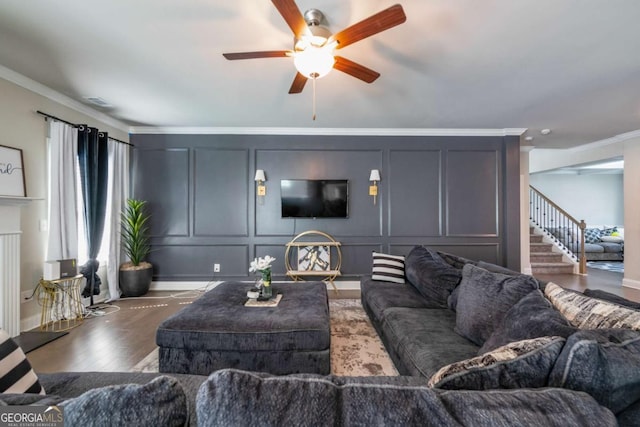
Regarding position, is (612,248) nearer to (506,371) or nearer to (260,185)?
(260,185)

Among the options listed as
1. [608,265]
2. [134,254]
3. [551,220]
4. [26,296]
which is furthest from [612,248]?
[26,296]

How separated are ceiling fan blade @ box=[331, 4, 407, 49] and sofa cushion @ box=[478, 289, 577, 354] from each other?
1.61 m

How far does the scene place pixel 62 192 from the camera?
3092 millimetres

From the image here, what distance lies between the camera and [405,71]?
2.61 meters

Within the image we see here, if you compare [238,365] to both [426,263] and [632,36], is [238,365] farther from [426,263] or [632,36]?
[632,36]

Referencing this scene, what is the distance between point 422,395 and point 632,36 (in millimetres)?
3185

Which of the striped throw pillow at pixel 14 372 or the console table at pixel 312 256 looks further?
the console table at pixel 312 256

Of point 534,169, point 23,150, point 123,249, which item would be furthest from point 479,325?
point 534,169

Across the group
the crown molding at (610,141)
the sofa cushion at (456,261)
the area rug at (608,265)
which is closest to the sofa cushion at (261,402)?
the sofa cushion at (456,261)

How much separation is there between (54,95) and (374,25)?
12.2 ft

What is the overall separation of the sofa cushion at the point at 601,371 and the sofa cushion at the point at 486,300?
0.68 m

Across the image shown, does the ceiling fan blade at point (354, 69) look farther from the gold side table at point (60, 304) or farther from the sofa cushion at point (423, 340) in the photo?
the gold side table at point (60, 304)

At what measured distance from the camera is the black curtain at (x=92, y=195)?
11.0 ft

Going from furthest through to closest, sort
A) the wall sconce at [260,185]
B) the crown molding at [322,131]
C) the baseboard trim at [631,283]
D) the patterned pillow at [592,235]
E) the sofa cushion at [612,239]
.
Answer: the patterned pillow at [592,235]
the sofa cushion at [612,239]
the baseboard trim at [631,283]
the crown molding at [322,131]
the wall sconce at [260,185]
